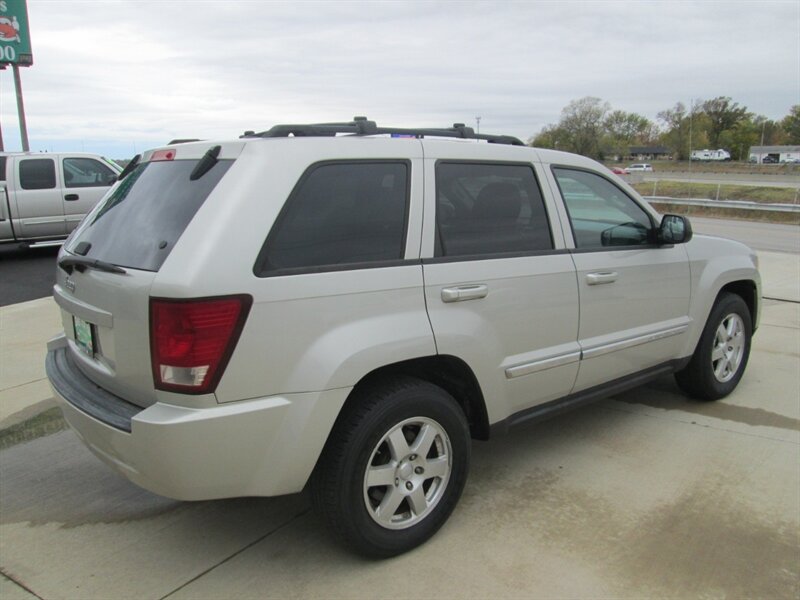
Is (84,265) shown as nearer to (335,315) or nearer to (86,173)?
(335,315)

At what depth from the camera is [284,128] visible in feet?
9.45

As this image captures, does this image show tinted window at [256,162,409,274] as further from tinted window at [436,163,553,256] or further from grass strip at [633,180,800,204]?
grass strip at [633,180,800,204]

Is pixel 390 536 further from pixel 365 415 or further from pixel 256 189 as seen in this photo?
pixel 256 189

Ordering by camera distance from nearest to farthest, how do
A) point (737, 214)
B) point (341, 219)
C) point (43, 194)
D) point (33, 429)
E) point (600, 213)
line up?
point (341, 219) < point (600, 213) < point (33, 429) < point (43, 194) < point (737, 214)

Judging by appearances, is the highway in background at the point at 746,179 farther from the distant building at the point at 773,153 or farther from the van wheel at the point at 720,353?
the van wheel at the point at 720,353

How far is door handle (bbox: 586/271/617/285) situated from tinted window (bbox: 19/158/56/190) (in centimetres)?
1133

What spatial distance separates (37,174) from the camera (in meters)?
11.9

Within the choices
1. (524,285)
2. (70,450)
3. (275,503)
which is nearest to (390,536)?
(275,503)

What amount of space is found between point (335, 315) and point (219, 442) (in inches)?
25.2

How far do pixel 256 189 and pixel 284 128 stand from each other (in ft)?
1.55

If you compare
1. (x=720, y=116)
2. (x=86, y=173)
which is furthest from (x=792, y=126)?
(x=86, y=173)

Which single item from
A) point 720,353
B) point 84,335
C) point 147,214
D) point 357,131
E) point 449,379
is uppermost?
point 357,131

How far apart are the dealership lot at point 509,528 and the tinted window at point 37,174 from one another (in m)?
8.81

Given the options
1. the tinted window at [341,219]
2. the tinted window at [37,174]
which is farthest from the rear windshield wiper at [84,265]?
the tinted window at [37,174]
